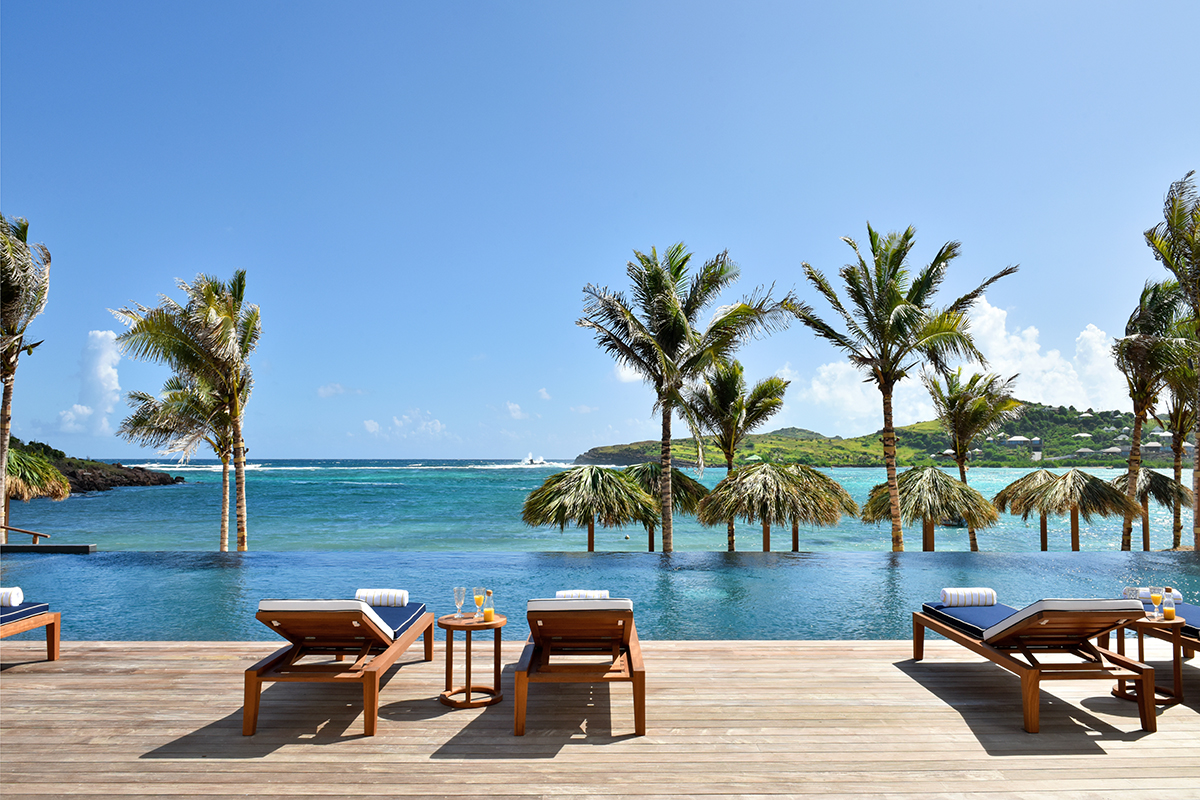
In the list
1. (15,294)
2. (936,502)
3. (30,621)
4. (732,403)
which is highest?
(15,294)

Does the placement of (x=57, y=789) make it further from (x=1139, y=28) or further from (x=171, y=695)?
(x=1139, y=28)

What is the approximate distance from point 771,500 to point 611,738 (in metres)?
8.28

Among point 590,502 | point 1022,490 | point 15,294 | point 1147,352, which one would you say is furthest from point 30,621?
point 1147,352

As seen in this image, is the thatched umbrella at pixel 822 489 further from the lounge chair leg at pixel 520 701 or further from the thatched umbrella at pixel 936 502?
the lounge chair leg at pixel 520 701

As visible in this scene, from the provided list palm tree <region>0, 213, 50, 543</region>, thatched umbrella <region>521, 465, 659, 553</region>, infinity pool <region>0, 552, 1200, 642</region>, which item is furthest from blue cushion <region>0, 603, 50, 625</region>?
palm tree <region>0, 213, 50, 543</region>

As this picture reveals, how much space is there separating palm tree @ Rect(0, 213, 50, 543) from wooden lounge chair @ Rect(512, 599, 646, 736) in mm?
11661

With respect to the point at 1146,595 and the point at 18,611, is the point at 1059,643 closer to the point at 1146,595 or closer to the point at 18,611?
the point at 1146,595

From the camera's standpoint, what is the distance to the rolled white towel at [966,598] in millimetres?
5020

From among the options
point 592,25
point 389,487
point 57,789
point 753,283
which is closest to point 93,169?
point 592,25

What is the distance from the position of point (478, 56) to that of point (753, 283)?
6.08 metres

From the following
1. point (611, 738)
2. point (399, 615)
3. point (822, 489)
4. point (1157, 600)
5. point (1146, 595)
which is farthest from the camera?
point (822, 489)

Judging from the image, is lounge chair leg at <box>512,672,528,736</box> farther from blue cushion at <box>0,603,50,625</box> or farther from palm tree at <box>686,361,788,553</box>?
palm tree at <box>686,361,788,553</box>

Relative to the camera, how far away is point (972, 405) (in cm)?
1570

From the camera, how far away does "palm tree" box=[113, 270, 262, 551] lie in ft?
37.5
